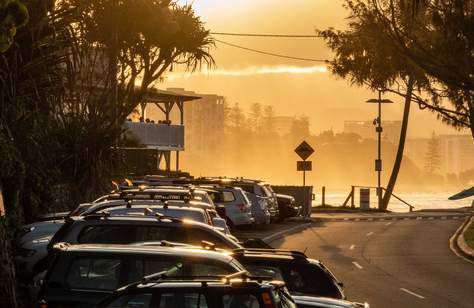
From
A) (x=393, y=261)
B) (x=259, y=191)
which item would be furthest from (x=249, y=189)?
(x=393, y=261)

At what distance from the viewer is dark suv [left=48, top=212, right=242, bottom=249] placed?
14.2 meters

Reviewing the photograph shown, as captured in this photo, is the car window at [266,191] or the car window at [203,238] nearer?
the car window at [203,238]

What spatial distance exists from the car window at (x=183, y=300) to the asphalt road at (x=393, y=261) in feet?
38.3

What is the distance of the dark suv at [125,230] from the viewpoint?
46.7ft

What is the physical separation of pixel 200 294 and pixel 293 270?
3.80 meters

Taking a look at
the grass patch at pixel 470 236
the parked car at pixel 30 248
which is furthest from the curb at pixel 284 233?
the parked car at pixel 30 248

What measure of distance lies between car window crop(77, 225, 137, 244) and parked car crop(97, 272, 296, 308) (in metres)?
4.73

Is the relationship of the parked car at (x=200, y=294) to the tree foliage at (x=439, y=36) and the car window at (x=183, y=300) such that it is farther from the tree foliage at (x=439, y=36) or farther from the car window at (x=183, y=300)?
the tree foliage at (x=439, y=36)

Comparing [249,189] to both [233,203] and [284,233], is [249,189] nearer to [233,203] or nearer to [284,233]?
[284,233]

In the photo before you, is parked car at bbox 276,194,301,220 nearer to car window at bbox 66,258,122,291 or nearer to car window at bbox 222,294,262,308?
car window at bbox 66,258,122,291

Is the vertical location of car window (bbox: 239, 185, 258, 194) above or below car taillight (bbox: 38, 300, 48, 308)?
below

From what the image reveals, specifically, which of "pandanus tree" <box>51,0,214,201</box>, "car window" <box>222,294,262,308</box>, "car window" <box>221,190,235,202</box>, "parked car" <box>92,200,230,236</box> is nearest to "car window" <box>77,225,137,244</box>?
"parked car" <box>92,200,230,236</box>

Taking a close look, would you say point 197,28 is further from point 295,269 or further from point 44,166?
point 295,269

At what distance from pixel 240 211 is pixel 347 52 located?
30.5ft
